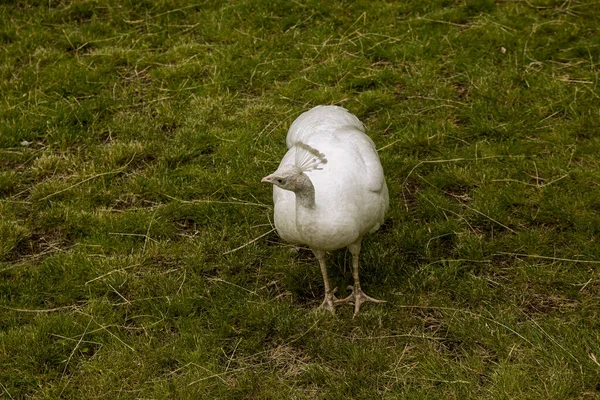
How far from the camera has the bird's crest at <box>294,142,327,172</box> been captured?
13.0ft

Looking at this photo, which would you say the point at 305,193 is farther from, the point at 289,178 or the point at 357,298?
the point at 357,298

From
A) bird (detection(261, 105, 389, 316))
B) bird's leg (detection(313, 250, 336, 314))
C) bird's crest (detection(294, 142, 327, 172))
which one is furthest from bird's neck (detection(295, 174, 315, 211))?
bird's leg (detection(313, 250, 336, 314))

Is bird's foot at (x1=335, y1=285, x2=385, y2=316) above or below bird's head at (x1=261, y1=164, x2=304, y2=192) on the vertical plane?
below

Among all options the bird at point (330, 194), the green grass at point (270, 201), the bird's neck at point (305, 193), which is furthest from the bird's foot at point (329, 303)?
the bird's neck at point (305, 193)

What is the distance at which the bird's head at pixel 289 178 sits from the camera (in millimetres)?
3770

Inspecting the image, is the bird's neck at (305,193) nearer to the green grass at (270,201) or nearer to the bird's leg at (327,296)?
the bird's leg at (327,296)

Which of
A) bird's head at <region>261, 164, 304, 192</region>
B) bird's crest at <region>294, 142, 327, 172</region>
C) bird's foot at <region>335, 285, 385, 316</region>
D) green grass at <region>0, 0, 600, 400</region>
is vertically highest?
bird's head at <region>261, 164, 304, 192</region>

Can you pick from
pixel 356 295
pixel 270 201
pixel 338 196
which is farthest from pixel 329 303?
pixel 270 201

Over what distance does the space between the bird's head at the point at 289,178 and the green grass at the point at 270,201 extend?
912 mm

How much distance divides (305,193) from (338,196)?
181 millimetres

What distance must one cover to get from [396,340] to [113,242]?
6.74ft

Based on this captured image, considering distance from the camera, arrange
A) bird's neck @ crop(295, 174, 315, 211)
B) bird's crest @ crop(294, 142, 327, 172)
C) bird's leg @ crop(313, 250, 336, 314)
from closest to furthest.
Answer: bird's neck @ crop(295, 174, 315, 211) < bird's crest @ crop(294, 142, 327, 172) < bird's leg @ crop(313, 250, 336, 314)

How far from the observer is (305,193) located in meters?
3.78

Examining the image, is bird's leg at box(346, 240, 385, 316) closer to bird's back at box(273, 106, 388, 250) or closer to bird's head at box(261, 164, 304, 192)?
bird's back at box(273, 106, 388, 250)
